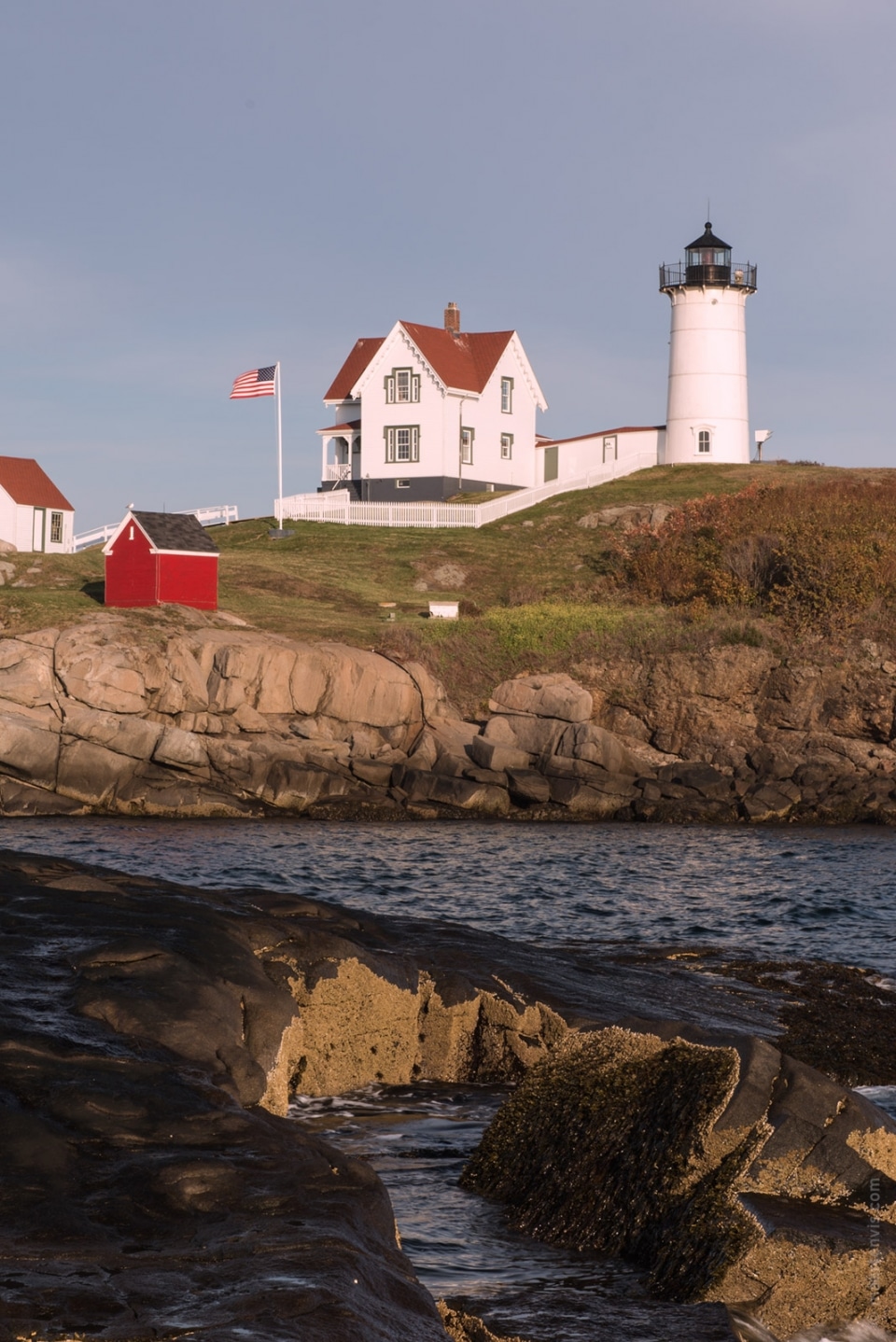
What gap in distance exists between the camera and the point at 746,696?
37781mm

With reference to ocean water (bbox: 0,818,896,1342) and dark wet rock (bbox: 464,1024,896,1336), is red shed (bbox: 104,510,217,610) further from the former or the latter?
dark wet rock (bbox: 464,1024,896,1336)

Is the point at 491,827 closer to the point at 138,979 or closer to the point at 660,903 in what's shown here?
the point at 660,903

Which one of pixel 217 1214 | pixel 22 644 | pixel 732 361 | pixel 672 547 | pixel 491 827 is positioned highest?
pixel 732 361

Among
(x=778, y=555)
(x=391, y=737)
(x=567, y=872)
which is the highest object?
(x=778, y=555)

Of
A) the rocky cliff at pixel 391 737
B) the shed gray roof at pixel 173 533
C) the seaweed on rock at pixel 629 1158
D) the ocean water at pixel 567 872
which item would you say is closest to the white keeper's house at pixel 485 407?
the shed gray roof at pixel 173 533

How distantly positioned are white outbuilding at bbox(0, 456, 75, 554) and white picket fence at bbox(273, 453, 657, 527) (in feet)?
28.7

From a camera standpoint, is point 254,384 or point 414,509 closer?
point 254,384

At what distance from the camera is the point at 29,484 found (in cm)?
5206

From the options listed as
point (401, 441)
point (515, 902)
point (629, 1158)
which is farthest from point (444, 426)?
point (629, 1158)

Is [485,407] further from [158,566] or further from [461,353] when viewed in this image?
[158,566]

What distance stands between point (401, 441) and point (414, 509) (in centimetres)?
543

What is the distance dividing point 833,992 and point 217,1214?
9.34 metres

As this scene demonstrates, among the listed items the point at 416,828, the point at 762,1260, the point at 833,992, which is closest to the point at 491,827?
the point at 416,828

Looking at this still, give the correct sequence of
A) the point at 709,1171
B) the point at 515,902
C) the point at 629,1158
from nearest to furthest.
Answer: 1. the point at 709,1171
2. the point at 629,1158
3. the point at 515,902
